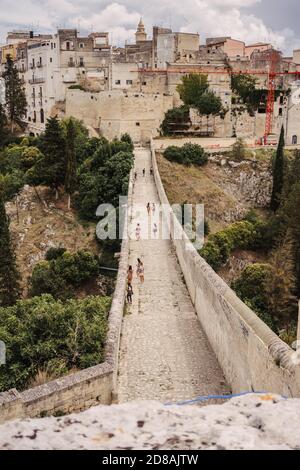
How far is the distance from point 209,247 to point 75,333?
65.9ft

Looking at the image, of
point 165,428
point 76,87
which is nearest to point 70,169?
point 76,87

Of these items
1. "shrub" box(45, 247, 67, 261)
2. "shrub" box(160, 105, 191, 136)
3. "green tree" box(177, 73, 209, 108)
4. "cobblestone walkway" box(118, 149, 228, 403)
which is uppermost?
"green tree" box(177, 73, 209, 108)

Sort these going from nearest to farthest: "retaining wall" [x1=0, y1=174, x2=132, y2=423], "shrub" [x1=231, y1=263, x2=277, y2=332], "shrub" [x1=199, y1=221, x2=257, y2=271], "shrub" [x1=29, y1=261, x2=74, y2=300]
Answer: "retaining wall" [x1=0, y1=174, x2=132, y2=423] < "shrub" [x1=231, y1=263, x2=277, y2=332] < "shrub" [x1=29, y1=261, x2=74, y2=300] < "shrub" [x1=199, y1=221, x2=257, y2=271]

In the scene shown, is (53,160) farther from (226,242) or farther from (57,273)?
(226,242)

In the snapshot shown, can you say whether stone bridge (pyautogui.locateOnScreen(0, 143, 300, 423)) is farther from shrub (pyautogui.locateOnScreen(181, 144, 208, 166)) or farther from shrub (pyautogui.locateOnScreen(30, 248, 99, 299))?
shrub (pyautogui.locateOnScreen(181, 144, 208, 166))

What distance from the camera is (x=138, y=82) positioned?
47.5 meters

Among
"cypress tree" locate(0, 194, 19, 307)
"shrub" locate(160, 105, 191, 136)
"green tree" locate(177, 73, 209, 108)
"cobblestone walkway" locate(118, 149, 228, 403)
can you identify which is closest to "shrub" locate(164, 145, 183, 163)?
"shrub" locate(160, 105, 191, 136)

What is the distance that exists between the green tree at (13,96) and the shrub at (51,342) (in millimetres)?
43439

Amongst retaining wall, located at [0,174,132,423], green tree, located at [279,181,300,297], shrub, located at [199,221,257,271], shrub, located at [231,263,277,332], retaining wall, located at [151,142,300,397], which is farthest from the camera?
shrub, located at [199,221,257,271]

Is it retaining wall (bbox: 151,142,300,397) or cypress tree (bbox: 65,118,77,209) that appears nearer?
retaining wall (bbox: 151,142,300,397)

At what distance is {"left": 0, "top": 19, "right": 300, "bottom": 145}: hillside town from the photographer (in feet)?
147

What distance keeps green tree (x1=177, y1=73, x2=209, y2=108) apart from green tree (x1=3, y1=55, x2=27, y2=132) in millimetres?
15885

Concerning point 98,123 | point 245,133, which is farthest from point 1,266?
point 245,133
